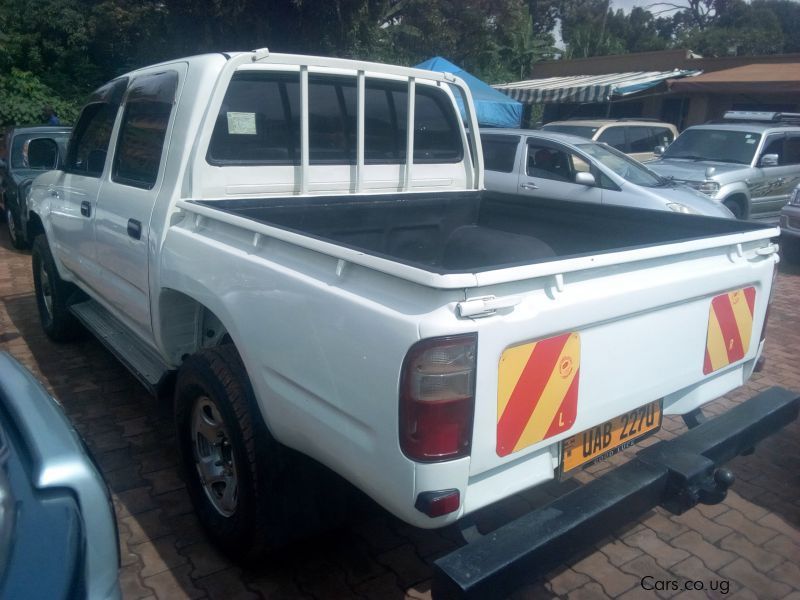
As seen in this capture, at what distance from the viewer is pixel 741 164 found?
34.3 feet

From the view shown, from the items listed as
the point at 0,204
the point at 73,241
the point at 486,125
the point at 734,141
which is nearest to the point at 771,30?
the point at 486,125

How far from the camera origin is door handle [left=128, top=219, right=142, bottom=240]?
337 cm

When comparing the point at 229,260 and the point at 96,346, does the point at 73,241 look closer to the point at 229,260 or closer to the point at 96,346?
the point at 96,346

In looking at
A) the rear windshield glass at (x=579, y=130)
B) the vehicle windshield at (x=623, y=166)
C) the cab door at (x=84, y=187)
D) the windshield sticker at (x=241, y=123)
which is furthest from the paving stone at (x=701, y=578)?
the rear windshield glass at (x=579, y=130)

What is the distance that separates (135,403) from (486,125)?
12601 millimetres

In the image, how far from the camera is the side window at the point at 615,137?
1276 cm

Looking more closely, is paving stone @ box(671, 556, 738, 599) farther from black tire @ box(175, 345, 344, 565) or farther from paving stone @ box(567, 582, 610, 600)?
black tire @ box(175, 345, 344, 565)

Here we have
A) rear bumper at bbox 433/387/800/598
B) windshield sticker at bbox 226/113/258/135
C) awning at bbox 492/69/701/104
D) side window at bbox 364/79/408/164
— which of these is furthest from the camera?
awning at bbox 492/69/701/104

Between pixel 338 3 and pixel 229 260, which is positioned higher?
pixel 338 3

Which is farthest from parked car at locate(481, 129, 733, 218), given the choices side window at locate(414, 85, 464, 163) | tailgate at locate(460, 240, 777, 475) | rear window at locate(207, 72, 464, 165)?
tailgate at locate(460, 240, 777, 475)

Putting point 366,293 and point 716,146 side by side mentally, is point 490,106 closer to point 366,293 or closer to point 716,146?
point 716,146

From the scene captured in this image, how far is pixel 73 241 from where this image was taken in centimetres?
447

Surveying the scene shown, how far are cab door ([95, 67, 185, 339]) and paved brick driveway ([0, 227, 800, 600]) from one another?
29.1 inches

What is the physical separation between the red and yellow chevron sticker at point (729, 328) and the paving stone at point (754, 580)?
90 centimetres
